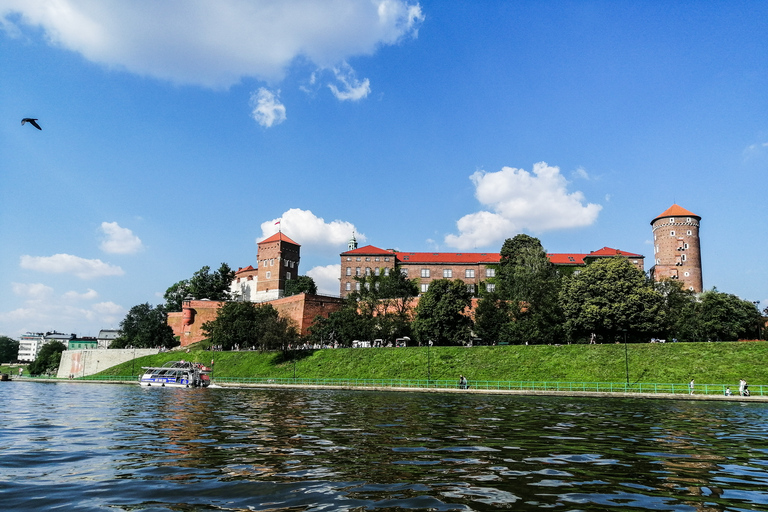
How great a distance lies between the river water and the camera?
337 inches

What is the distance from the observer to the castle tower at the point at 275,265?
10581 centimetres

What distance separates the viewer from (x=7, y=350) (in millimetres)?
156875

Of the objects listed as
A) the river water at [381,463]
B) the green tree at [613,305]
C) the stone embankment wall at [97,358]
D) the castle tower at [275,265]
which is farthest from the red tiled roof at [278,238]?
the river water at [381,463]

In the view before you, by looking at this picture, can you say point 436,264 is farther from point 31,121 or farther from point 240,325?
point 31,121

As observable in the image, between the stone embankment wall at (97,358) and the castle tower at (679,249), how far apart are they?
88.7 m

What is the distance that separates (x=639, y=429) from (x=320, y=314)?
65220 mm

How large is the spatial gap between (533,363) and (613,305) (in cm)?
1043

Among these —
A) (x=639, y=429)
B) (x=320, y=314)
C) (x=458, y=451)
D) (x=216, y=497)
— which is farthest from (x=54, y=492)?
(x=320, y=314)

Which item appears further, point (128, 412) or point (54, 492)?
point (128, 412)

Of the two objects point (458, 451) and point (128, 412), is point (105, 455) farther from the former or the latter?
point (128, 412)

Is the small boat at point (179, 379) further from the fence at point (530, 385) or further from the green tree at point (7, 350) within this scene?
the green tree at point (7, 350)

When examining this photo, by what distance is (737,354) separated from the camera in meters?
44.4

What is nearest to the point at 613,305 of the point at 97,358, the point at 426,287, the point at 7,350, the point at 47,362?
the point at 426,287

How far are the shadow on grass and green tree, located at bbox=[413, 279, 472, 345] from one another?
44.4 feet
